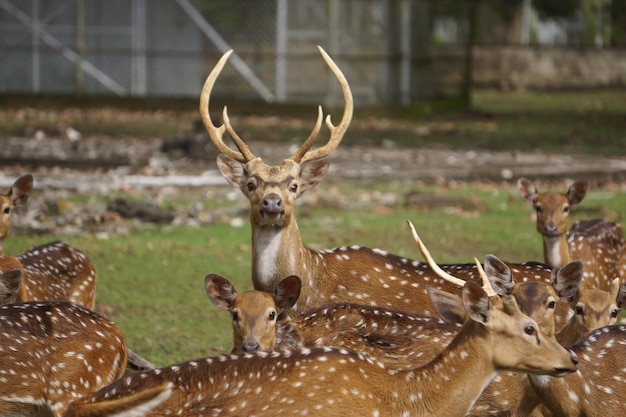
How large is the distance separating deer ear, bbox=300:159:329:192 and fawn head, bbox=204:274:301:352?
1.46m

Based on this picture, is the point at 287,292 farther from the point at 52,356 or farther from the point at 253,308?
the point at 52,356

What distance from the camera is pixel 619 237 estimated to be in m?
9.35

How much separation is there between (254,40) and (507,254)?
41.8ft

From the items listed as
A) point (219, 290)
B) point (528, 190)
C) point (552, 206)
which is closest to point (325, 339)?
point (219, 290)

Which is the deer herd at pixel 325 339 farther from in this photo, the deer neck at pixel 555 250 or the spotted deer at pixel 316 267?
the deer neck at pixel 555 250

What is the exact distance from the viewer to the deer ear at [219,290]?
6.27m

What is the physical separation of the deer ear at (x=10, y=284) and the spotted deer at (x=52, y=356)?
431 millimetres

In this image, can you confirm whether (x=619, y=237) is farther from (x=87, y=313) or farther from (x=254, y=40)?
(x=254, y=40)

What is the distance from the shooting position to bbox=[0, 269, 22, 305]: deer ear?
654 cm

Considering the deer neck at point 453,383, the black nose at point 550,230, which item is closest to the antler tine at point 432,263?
the deer neck at point 453,383

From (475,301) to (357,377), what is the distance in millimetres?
589

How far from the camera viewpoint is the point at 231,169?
7.75 metres

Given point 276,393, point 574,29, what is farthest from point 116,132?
point 574,29

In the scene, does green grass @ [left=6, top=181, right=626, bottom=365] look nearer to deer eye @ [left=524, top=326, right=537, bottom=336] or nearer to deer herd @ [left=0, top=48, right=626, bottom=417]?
deer herd @ [left=0, top=48, right=626, bottom=417]
